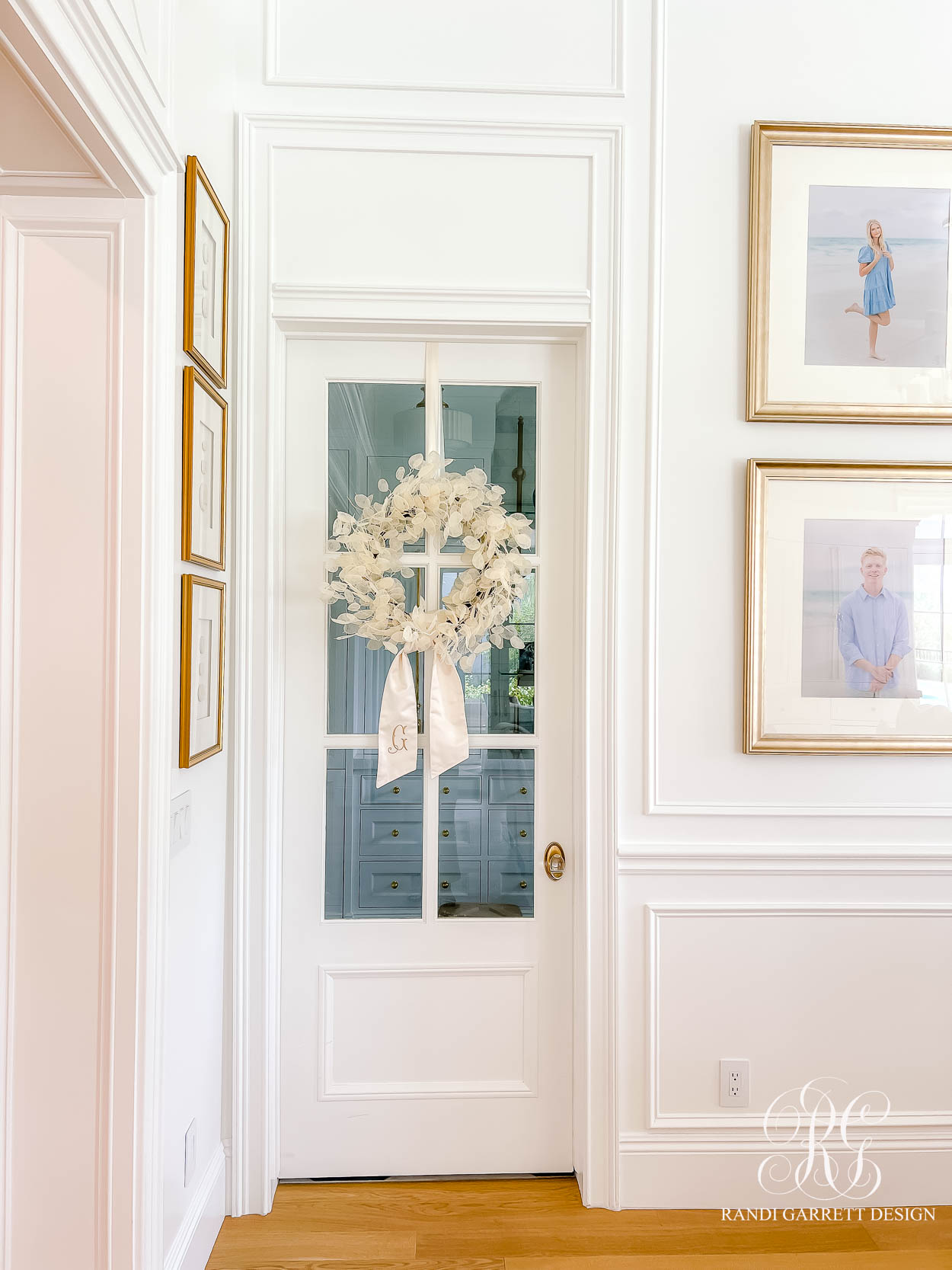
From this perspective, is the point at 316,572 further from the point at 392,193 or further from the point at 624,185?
the point at 624,185

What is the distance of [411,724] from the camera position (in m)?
1.95

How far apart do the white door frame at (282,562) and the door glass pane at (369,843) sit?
0.46 ft

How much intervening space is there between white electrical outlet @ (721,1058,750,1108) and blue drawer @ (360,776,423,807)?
98 centimetres

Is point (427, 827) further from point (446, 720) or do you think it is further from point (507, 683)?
point (507, 683)

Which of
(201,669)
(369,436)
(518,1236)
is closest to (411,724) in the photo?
(201,669)

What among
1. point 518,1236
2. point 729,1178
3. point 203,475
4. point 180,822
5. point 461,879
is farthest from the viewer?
point 461,879

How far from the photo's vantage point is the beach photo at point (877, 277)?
1.96 metres

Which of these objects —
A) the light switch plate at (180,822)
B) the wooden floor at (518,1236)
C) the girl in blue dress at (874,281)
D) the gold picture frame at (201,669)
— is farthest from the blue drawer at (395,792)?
the girl in blue dress at (874,281)

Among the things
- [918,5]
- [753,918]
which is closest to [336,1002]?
[753,918]

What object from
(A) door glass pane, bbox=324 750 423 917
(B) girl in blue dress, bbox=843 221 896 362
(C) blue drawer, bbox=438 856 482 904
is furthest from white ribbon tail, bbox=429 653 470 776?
(B) girl in blue dress, bbox=843 221 896 362

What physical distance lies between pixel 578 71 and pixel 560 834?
1.87m

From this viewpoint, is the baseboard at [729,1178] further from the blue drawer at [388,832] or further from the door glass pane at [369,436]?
the door glass pane at [369,436]

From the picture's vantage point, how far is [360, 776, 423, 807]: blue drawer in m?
2.02

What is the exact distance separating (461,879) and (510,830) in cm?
17
